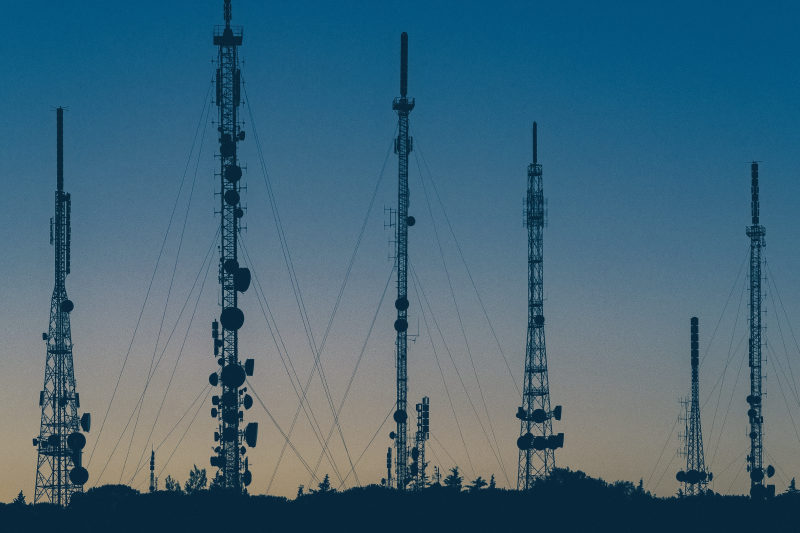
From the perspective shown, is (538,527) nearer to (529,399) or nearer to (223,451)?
(529,399)

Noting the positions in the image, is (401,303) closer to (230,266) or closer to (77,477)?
(230,266)

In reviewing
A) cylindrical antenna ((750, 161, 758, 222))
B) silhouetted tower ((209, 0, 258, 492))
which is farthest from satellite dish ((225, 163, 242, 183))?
cylindrical antenna ((750, 161, 758, 222))

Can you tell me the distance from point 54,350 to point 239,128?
87.3ft

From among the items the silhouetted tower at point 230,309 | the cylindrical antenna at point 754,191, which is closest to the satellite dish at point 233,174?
the silhouetted tower at point 230,309

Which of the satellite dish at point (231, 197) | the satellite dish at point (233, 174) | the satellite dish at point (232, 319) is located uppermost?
the satellite dish at point (233, 174)

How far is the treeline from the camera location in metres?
102

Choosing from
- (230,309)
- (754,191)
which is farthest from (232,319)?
(754,191)

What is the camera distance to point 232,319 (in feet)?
286

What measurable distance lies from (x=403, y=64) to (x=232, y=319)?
25359mm

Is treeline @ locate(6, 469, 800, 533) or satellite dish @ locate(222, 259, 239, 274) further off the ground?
satellite dish @ locate(222, 259, 239, 274)

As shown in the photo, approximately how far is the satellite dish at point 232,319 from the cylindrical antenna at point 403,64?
2321cm

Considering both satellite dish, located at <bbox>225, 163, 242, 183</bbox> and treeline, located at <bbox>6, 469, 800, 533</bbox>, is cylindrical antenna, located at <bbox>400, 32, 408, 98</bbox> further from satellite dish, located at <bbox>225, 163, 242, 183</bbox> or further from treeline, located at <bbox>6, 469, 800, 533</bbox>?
treeline, located at <bbox>6, 469, 800, 533</bbox>

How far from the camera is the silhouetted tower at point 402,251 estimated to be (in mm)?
101562

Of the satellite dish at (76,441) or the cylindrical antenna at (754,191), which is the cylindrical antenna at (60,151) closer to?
the satellite dish at (76,441)
